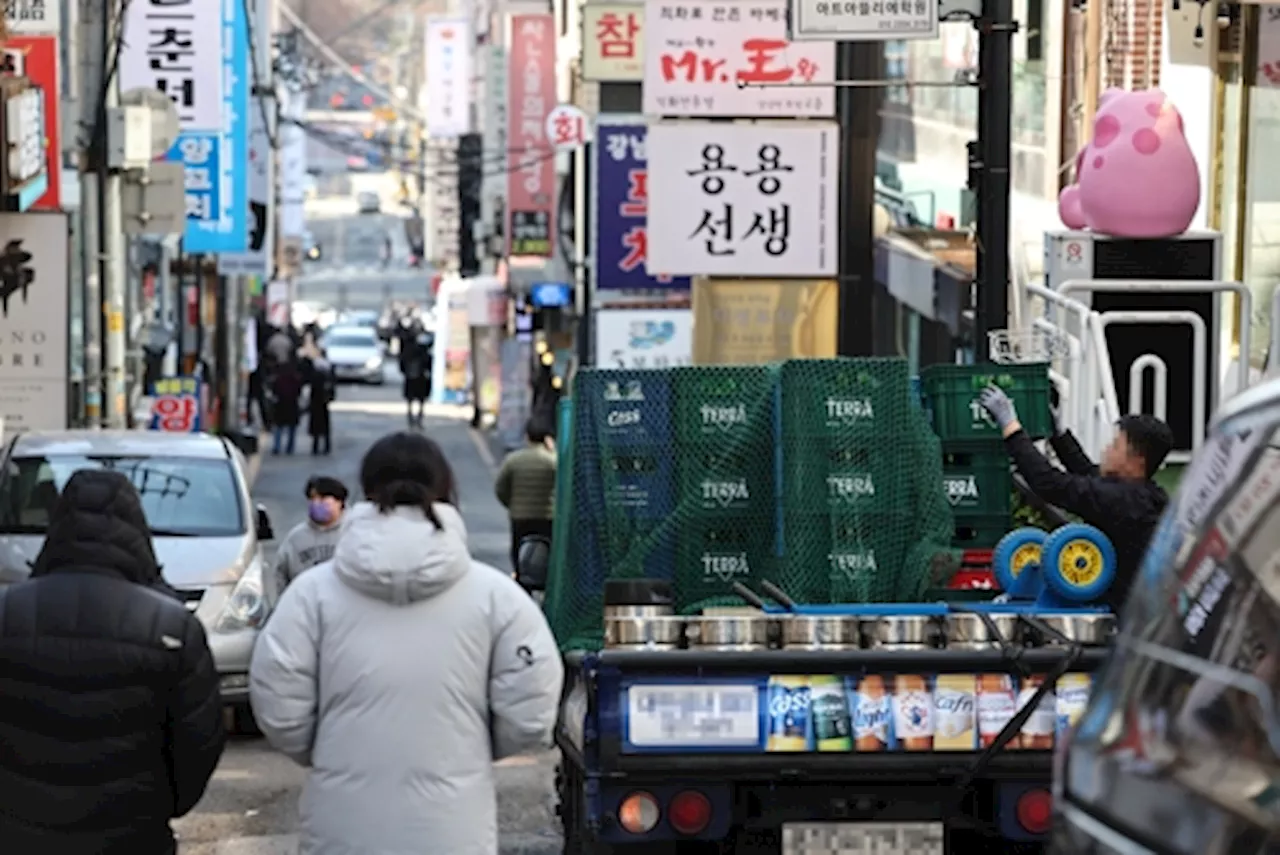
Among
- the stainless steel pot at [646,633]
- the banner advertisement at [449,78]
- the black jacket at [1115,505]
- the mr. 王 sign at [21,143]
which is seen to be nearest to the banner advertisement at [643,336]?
the mr. 王 sign at [21,143]

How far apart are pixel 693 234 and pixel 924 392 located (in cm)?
953

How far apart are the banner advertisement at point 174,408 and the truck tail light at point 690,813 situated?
22.0 metres

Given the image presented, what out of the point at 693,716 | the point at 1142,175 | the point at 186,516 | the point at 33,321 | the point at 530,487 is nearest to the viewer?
the point at 693,716

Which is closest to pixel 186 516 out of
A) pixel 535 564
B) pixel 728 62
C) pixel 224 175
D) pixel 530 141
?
pixel 535 564

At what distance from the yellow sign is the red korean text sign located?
5069 mm

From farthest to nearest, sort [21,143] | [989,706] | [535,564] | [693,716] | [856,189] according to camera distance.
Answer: [856,189] < [21,143] < [535,564] < [989,706] < [693,716]

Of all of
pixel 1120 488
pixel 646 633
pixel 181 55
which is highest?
pixel 181 55

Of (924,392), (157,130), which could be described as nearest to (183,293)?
(157,130)

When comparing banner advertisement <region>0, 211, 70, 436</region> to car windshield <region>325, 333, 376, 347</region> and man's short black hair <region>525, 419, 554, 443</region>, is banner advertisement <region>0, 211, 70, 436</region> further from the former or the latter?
car windshield <region>325, 333, 376, 347</region>

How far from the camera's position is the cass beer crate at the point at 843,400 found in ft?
32.9

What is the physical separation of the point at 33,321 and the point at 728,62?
5.53 metres

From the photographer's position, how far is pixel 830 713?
26.6ft

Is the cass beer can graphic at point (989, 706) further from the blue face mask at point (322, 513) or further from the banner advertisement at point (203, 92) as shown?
the banner advertisement at point (203, 92)

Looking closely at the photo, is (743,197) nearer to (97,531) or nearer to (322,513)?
(322,513)
